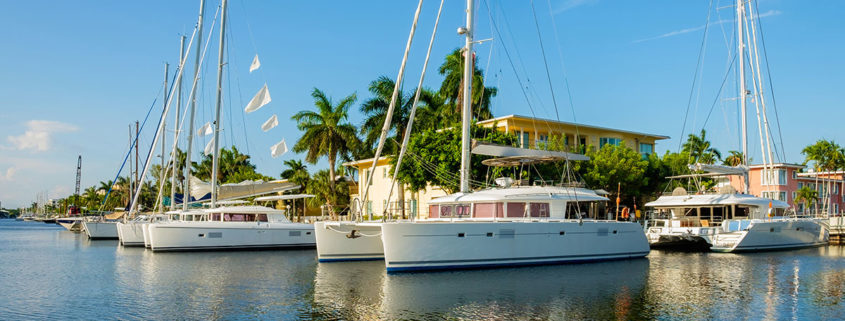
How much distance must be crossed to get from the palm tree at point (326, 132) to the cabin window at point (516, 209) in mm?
25499

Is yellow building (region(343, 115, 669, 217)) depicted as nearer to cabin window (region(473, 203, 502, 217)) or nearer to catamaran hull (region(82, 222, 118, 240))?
catamaran hull (region(82, 222, 118, 240))

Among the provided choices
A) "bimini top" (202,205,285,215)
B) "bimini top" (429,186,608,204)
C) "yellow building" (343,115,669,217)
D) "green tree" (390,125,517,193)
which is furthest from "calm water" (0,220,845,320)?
"yellow building" (343,115,669,217)

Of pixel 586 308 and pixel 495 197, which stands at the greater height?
pixel 495 197

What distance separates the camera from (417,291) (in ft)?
53.6

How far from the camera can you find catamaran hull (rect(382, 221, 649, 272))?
19.1 meters

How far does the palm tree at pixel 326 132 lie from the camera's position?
45.6 m

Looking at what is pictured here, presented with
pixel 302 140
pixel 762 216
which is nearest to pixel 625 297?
pixel 762 216

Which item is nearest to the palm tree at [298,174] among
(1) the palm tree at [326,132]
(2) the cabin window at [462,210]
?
(1) the palm tree at [326,132]

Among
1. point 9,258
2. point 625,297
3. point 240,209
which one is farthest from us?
point 240,209

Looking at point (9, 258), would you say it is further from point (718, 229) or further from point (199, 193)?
point (718, 229)

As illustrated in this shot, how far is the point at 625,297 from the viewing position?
1589cm

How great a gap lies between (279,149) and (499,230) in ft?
43.1

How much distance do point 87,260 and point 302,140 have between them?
68.6ft

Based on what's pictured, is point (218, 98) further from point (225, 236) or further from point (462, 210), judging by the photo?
point (462, 210)
